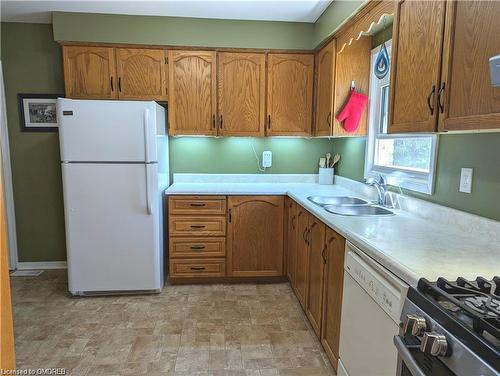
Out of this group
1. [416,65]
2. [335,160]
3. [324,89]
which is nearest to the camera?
[416,65]

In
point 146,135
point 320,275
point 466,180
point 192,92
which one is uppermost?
point 192,92

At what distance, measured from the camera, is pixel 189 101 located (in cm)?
316

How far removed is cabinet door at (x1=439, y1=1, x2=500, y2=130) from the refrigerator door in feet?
6.92

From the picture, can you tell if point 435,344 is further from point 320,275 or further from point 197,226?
point 197,226

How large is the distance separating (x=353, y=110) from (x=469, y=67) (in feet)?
4.90

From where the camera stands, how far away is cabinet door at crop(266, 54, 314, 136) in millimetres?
3211

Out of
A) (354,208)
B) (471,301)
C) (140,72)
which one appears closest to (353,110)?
(354,208)

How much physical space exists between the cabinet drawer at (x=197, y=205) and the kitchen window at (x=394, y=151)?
1308mm

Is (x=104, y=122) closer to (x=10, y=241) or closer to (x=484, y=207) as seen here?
(x=10, y=241)

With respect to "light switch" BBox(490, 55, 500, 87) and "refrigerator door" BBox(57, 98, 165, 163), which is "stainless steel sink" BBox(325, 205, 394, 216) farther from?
"refrigerator door" BBox(57, 98, 165, 163)

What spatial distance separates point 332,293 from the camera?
6.28 feet

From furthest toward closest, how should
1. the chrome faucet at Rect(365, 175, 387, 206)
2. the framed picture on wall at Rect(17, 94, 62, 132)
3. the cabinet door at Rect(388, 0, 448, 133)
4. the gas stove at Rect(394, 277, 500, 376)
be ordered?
1. the framed picture on wall at Rect(17, 94, 62, 132)
2. the chrome faucet at Rect(365, 175, 387, 206)
3. the cabinet door at Rect(388, 0, 448, 133)
4. the gas stove at Rect(394, 277, 500, 376)

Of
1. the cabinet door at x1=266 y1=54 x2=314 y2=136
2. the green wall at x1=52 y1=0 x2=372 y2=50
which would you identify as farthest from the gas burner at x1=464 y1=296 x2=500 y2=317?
the cabinet door at x1=266 y1=54 x2=314 y2=136

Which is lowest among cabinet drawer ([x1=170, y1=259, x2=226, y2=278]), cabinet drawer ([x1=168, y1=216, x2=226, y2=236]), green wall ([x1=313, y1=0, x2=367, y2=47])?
cabinet drawer ([x1=170, y1=259, x2=226, y2=278])
